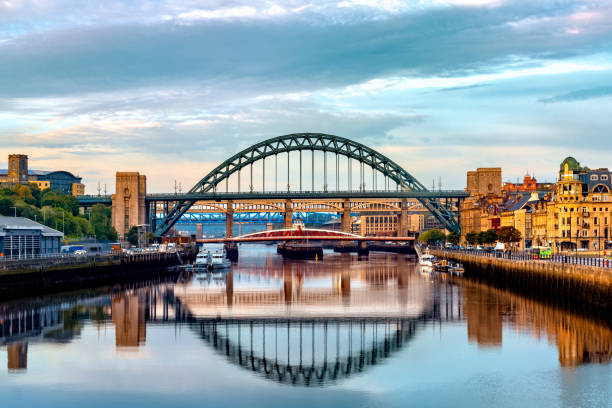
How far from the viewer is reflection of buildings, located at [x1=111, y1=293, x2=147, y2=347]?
154ft

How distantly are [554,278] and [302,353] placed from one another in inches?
1084

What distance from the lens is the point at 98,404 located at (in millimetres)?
32812

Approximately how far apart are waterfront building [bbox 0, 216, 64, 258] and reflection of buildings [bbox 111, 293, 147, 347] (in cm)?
1527

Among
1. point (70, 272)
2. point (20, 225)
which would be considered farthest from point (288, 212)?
point (70, 272)

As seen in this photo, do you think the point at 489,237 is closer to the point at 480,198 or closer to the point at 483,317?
the point at 480,198

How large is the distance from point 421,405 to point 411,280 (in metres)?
58.8

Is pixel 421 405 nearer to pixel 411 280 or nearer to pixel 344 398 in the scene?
A: pixel 344 398

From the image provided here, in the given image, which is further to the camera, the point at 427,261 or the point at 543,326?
the point at 427,261

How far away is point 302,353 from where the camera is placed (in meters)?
42.9

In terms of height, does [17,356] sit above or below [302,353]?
above

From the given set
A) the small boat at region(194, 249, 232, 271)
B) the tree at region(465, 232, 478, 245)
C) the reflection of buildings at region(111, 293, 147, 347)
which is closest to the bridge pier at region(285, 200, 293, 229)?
the small boat at region(194, 249, 232, 271)

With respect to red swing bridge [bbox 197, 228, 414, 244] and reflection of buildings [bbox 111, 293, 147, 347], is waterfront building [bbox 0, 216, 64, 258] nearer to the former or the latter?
reflection of buildings [bbox 111, 293, 147, 347]

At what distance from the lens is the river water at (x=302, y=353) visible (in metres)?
34.0

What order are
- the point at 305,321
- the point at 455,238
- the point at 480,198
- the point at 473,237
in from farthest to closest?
the point at 455,238 → the point at 480,198 → the point at 473,237 → the point at 305,321
